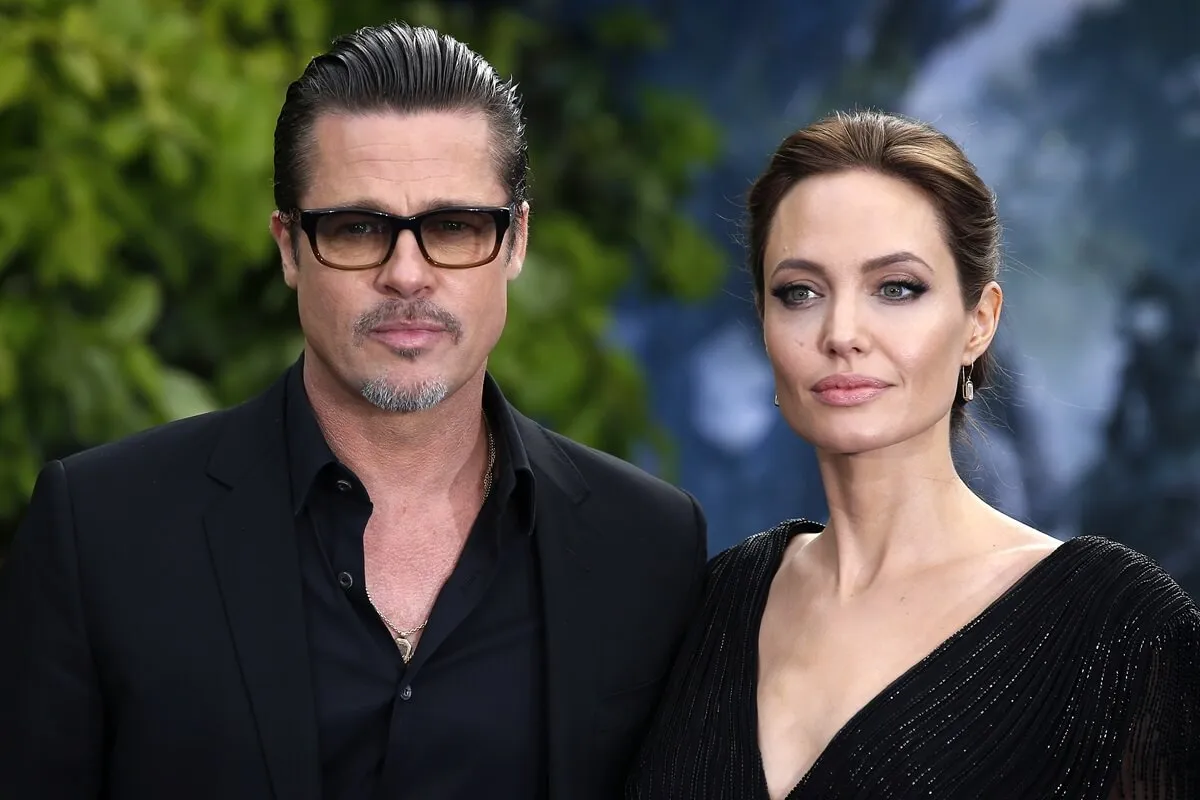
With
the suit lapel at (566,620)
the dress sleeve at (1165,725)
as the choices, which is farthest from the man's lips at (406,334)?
the dress sleeve at (1165,725)

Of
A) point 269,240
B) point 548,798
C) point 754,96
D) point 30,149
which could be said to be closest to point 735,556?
point 548,798

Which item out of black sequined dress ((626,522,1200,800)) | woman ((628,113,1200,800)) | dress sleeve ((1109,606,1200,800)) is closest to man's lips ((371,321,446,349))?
woman ((628,113,1200,800))

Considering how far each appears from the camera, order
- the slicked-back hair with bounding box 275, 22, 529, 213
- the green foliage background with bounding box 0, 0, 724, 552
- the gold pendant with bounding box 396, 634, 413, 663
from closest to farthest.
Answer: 1. the gold pendant with bounding box 396, 634, 413, 663
2. the slicked-back hair with bounding box 275, 22, 529, 213
3. the green foliage background with bounding box 0, 0, 724, 552

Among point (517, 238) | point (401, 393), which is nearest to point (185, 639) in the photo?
point (401, 393)

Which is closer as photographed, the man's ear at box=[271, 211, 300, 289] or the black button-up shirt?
the black button-up shirt

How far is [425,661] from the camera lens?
2016 millimetres

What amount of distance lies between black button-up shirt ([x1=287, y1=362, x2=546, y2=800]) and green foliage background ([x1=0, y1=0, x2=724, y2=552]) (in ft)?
3.04

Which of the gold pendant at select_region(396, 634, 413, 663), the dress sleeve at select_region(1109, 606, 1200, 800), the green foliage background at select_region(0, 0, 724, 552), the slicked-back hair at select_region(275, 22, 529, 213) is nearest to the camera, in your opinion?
the dress sleeve at select_region(1109, 606, 1200, 800)

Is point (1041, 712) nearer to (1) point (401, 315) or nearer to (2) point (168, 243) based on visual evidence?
(1) point (401, 315)

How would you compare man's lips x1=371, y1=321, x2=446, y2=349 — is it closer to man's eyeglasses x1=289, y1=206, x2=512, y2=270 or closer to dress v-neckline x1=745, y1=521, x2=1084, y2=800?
man's eyeglasses x1=289, y1=206, x2=512, y2=270

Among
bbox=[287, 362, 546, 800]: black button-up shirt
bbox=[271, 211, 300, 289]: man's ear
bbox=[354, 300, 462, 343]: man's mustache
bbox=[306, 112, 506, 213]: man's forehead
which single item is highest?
bbox=[306, 112, 506, 213]: man's forehead

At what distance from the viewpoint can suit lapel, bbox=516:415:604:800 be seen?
6.77ft

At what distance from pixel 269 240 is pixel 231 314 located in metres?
0.27

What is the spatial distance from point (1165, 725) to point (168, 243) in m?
2.10
